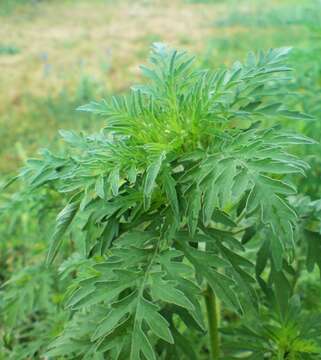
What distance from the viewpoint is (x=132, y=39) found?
20.6 feet

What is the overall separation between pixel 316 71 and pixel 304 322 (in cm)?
119

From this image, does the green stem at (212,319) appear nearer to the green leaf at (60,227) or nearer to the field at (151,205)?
the field at (151,205)

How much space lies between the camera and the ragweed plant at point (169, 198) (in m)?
1.17

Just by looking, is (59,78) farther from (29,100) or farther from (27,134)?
(27,134)

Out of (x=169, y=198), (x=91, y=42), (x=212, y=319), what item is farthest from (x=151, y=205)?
(x=91, y=42)

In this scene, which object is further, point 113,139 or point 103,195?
point 113,139

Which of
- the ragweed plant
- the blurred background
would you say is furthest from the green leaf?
the blurred background

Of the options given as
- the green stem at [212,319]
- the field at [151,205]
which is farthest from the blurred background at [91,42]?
the green stem at [212,319]

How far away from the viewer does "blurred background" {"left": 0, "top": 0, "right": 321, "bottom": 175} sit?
4613 mm

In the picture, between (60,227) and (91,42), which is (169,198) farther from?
(91,42)

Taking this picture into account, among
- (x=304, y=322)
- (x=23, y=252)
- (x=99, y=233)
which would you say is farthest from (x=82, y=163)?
(x=23, y=252)

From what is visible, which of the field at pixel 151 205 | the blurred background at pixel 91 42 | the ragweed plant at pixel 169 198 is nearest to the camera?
the ragweed plant at pixel 169 198

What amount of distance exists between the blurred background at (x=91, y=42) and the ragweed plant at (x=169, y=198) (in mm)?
2317

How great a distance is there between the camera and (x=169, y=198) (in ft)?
4.10
